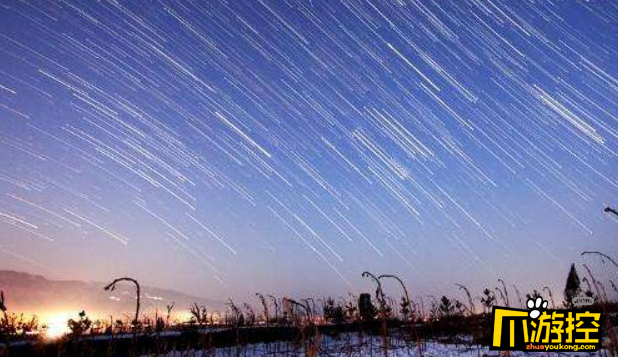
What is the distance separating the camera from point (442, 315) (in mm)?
40188

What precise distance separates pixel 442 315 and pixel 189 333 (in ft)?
73.1

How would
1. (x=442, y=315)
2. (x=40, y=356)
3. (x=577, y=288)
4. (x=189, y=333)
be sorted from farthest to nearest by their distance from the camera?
1. (x=442, y=315)
2. (x=577, y=288)
3. (x=189, y=333)
4. (x=40, y=356)

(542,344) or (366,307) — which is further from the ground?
(366,307)

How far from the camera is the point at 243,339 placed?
92.6ft

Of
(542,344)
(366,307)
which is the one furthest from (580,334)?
(366,307)

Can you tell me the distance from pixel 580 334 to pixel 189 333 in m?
19.7

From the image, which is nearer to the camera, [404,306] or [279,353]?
[279,353]

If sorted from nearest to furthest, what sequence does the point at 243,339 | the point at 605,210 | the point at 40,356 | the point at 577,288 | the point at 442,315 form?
the point at 605,210, the point at 40,356, the point at 243,339, the point at 577,288, the point at 442,315

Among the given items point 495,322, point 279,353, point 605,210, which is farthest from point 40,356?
point 605,210

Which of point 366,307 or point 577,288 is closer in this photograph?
point 577,288

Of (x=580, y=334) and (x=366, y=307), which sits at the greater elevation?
(x=366, y=307)

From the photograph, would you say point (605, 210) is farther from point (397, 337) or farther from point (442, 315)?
point (442, 315)

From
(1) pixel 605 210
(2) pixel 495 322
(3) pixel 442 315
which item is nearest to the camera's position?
(1) pixel 605 210

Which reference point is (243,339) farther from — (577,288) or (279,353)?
(577,288)
